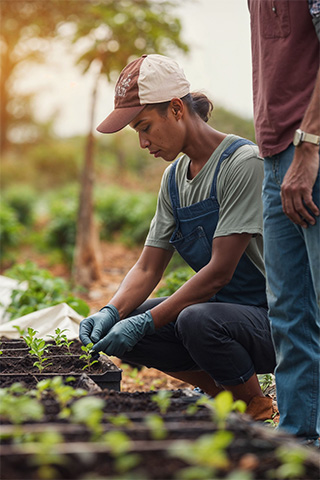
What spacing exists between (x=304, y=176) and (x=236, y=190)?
605 millimetres

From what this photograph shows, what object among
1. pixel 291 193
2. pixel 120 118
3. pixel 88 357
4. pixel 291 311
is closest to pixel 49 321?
pixel 88 357

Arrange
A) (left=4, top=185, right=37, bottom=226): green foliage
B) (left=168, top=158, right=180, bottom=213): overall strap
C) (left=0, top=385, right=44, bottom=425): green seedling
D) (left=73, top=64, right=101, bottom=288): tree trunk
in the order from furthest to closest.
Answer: (left=4, top=185, right=37, bottom=226): green foliage, (left=73, top=64, right=101, bottom=288): tree trunk, (left=168, top=158, right=180, bottom=213): overall strap, (left=0, top=385, right=44, bottom=425): green seedling

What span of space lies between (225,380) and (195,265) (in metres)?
0.54

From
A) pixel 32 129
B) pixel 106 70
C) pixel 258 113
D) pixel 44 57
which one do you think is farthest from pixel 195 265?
pixel 32 129

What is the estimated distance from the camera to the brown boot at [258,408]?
2.41 meters

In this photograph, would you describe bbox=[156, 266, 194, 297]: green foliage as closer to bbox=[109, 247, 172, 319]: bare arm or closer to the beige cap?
bbox=[109, 247, 172, 319]: bare arm

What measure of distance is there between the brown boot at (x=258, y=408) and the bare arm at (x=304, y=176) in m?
0.84

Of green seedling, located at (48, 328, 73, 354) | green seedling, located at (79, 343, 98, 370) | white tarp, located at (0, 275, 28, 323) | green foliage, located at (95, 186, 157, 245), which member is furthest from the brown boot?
green foliage, located at (95, 186, 157, 245)

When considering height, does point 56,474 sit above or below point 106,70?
below

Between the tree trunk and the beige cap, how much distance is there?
16.8 feet

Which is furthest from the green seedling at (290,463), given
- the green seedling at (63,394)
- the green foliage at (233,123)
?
the green foliage at (233,123)

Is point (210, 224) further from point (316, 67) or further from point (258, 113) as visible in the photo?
point (316, 67)

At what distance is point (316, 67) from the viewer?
1.94m

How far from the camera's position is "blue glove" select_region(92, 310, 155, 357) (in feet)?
8.00
